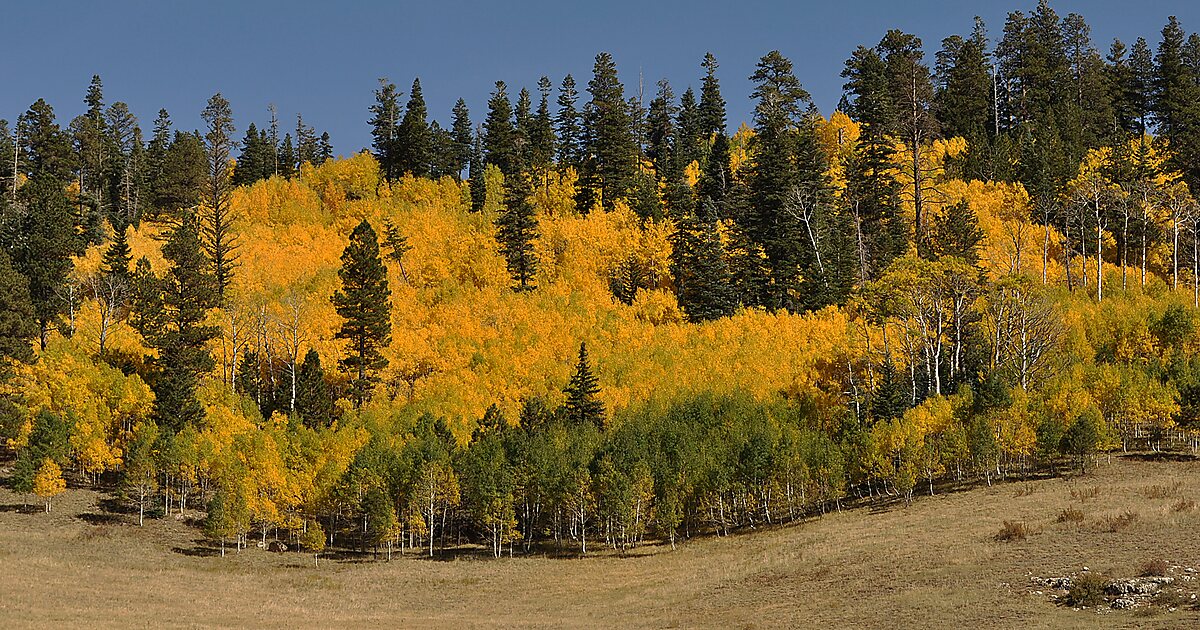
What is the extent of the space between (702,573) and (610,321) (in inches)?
1162

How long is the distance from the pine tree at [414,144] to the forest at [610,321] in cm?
44

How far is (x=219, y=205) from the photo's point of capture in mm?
85562

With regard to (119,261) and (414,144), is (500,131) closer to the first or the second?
(414,144)

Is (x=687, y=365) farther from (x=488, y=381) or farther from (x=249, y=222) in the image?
(x=249, y=222)

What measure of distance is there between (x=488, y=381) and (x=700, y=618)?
109ft

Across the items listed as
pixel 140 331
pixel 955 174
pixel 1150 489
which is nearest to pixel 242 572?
pixel 140 331

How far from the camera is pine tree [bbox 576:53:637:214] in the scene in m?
92.6

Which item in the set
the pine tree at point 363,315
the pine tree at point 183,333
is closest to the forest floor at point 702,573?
the pine tree at point 183,333

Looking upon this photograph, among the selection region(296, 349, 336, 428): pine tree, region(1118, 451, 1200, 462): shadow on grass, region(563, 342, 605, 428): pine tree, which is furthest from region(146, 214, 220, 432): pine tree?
region(1118, 451, 1200, 462): shadow on grass

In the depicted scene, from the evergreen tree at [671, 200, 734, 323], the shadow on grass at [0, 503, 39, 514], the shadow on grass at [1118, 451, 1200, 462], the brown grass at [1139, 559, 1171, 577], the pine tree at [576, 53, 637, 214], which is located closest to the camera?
the brown grass at [1139, 559, 1171, 577]

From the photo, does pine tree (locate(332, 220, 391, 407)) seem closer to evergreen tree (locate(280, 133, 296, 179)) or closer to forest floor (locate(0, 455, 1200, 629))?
forest floor (locate(0, 455, 1200, 629))

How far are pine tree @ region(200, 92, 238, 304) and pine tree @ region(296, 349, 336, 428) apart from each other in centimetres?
1314

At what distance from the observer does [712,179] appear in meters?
93.8

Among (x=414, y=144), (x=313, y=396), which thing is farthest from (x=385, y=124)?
(x=313, y=396)
